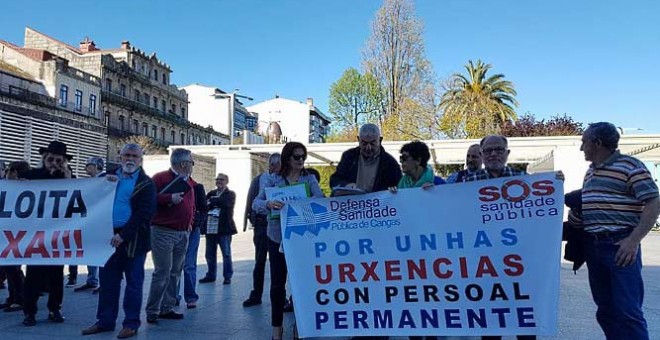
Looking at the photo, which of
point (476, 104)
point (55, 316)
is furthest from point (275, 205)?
point (476, 104)

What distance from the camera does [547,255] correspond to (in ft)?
13.2

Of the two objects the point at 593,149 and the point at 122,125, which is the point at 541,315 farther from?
the point at 122,125

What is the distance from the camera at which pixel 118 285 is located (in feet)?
17.8

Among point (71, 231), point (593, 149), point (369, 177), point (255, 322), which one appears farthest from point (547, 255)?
point (71, 231)

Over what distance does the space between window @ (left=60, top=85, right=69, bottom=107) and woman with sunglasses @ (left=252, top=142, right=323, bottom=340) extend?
132 ft

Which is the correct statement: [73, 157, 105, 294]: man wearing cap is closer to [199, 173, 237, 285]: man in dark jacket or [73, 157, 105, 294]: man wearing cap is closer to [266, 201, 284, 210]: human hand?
[199, 173, 237, 285]: man in dark jacket

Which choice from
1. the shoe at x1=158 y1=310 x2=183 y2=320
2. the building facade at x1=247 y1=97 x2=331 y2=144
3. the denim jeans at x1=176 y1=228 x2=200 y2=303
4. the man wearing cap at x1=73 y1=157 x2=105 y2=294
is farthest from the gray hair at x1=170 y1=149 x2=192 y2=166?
the building facade at x1=247 y1=97 x2=331 y2=144

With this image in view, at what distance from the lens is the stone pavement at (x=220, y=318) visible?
5332mm

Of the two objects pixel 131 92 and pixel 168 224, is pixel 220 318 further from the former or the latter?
pixel 131 92

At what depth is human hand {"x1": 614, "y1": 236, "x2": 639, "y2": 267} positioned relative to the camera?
3.54m

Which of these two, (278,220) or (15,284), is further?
(15,284)

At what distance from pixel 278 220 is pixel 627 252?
2781 millimetres

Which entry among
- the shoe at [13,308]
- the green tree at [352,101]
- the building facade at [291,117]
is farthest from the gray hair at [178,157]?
the building facade at [291,117]

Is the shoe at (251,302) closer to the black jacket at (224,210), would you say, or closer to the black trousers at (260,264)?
the black trousers at (260,264)
